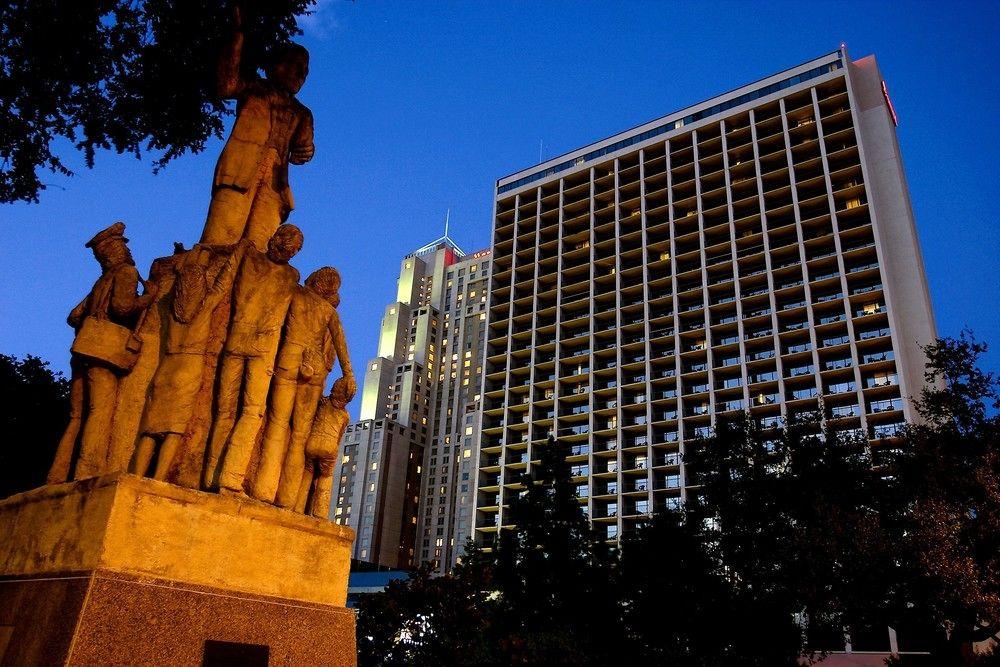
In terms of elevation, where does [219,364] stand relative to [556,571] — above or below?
below

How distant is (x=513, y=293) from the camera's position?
81.8 m

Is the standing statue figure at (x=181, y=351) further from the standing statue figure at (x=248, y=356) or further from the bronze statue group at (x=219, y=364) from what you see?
the standing statue figure at (x=248, y=356)

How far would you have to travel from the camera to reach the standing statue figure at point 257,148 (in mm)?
8078

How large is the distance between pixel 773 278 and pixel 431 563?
53.6m

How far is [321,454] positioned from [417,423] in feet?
366

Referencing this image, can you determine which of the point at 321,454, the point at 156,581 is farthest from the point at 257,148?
the point at 156,581

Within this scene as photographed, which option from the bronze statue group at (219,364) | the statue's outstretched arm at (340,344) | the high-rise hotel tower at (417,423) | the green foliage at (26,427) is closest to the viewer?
the bronze statue group at (219,364)

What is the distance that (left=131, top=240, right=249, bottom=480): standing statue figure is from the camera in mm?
6414

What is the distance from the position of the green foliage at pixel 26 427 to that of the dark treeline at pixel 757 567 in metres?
9.63

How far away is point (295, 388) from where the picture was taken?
7.42 meters

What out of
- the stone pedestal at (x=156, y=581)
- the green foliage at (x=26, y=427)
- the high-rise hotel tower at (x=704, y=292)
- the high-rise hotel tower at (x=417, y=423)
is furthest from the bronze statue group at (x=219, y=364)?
the high-rise hotel tower at (x=417, y=423)

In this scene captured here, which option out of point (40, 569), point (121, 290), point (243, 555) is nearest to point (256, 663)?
point (243, 555)

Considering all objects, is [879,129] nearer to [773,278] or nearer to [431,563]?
[773,278]

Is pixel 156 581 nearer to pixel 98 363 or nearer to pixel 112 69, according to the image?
pixel 98 363
